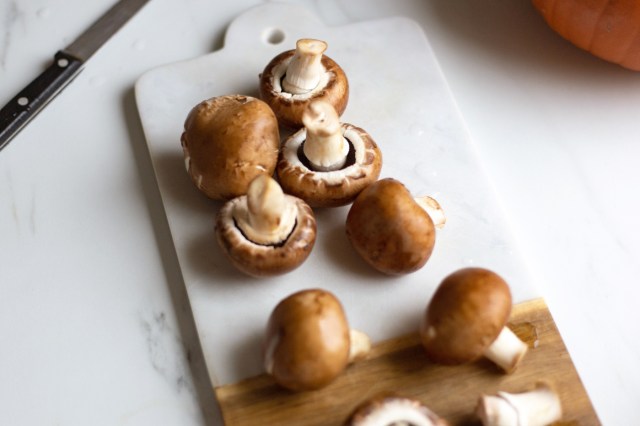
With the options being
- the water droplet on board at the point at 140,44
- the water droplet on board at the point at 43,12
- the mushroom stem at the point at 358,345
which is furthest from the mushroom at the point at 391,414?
the water droplet on board at the point at 43,12

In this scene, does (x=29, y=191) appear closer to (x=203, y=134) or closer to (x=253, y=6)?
(x=203, y=134)

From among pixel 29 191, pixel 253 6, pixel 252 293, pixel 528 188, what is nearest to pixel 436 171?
pixel 528 188

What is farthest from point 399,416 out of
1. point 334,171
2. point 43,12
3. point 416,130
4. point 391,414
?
point 43,12

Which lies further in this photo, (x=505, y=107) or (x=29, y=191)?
(x=505, y=107)

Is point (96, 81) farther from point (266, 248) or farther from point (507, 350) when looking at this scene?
point (507, 350)

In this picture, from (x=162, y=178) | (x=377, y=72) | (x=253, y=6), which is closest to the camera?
(x=162, y=178)

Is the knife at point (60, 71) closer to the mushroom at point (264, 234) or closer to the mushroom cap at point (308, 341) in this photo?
the mushroom at point (264, 234)
